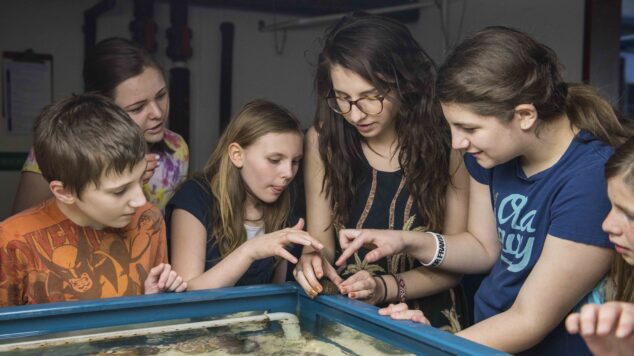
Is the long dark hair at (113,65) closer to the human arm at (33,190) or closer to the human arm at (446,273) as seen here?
the human arm at (33,190)

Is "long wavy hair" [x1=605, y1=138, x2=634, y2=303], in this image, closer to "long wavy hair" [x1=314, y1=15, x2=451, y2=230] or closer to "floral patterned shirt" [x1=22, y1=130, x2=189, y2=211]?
"long wavy hair" [x1=314, y1=15, x2=451, y2=230]

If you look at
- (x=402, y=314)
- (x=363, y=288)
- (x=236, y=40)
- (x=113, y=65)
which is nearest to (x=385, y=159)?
(x=363, y=288)

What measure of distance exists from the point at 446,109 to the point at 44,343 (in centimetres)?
99

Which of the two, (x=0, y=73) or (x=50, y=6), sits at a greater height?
(x=50, y=6)

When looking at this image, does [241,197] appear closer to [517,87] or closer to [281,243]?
[281,243]

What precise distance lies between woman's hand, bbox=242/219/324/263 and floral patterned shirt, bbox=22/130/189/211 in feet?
2.14

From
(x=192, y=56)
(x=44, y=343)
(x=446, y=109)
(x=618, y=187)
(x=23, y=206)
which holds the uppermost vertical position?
(x=192, y=56)

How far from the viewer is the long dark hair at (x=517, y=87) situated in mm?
1511

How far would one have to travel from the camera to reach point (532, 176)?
158cm

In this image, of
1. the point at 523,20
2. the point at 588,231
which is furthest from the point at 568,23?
the point at 588,231

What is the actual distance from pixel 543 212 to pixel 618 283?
0.21 m

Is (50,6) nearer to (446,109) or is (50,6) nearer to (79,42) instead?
(79,42)

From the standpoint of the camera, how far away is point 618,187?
1359 mm

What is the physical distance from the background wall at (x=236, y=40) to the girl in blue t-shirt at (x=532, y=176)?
7.64ft
